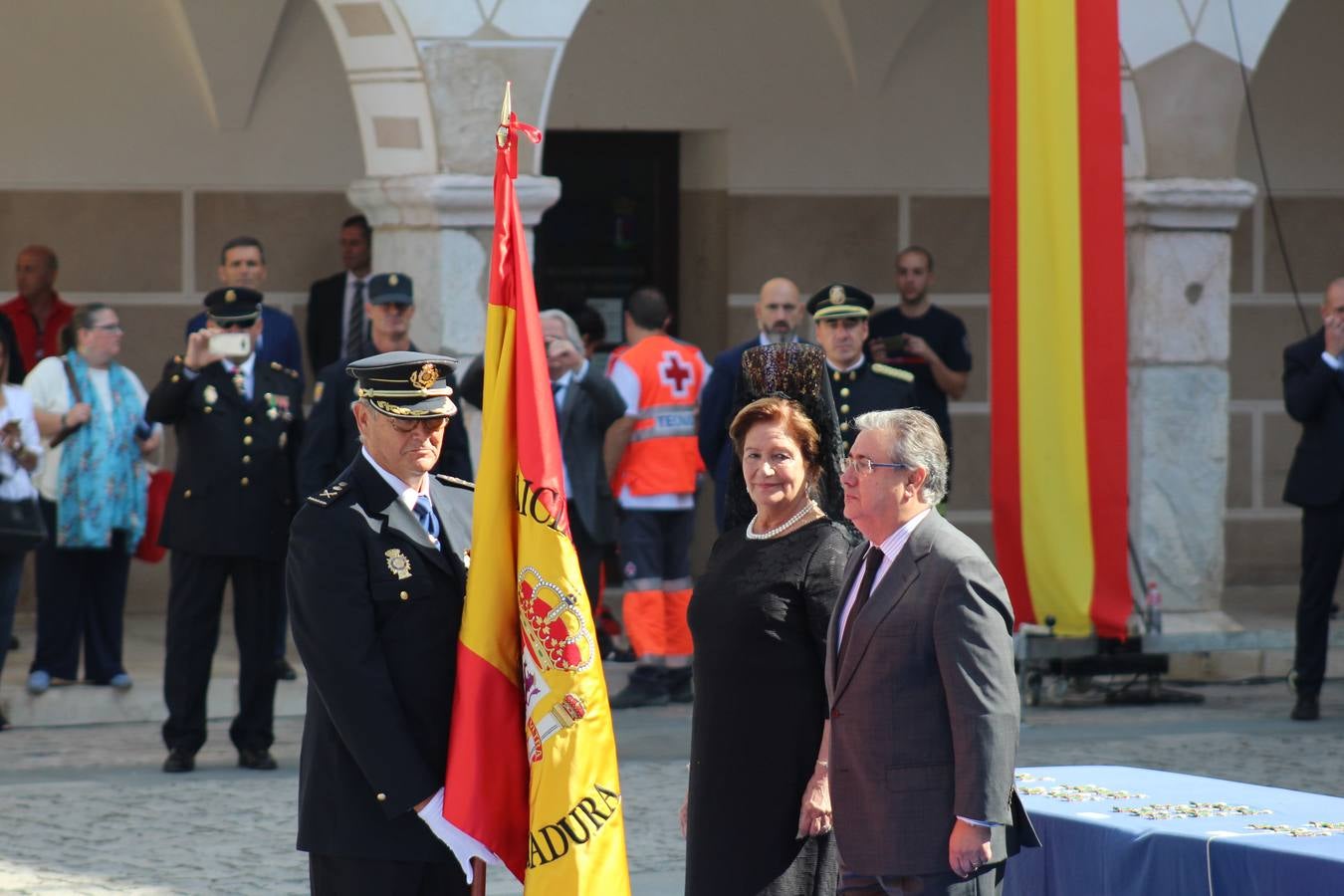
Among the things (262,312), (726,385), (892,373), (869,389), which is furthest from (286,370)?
(892,373)

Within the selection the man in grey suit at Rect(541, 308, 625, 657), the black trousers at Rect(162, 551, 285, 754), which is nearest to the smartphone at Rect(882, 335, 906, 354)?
the man in grey suit at Rect(541, 308, 625, 657)

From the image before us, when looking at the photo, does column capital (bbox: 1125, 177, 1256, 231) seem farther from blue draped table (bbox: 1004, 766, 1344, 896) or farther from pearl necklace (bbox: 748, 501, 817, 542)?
pearl necklace (bbox: 748, 501, 817, 542)

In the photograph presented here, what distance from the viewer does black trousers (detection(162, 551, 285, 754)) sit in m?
8.16

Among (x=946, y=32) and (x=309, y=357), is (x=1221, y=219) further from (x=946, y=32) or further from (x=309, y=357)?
(x=309, y=357)

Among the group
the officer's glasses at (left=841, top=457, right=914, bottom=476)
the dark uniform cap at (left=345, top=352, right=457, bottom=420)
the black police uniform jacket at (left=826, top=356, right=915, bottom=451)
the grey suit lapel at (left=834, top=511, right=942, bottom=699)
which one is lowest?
the grey suit lapel at (left=834, top=511, right=942, bottom=699)

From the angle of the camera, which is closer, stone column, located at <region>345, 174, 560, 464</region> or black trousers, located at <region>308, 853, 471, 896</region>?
black trousers, located at <region>308, 853, 471, 896</region>

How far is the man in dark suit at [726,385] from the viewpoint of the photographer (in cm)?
913

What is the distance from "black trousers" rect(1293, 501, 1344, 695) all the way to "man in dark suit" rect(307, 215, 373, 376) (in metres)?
4.60

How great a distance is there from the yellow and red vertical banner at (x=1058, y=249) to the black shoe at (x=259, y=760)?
3297 millimetres

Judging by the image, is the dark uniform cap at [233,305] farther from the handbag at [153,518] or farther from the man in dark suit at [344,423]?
the handbag at [153,518]

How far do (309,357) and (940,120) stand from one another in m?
3.85

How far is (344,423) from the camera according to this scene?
8.09 metres

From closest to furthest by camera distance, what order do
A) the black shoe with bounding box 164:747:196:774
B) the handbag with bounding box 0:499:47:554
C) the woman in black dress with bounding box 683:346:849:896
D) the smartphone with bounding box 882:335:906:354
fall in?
1. the woman in black dress with bounding box 683:346:849:896
2. the black shoe with bounding box 164:747:196:774
3. the handbag with bounding box 0:499:47:554
4. the smartphone with bounding box 882:335:906:354

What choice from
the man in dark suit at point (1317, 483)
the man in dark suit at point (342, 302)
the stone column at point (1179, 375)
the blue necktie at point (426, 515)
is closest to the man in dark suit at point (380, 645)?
the blue necktie at point (426, 515)
